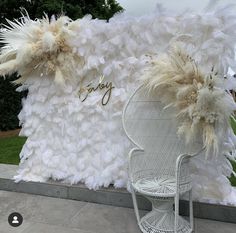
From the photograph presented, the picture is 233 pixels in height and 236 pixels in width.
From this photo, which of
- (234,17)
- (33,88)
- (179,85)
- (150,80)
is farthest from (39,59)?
(234,17)

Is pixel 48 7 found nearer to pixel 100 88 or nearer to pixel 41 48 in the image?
pixel 41 48

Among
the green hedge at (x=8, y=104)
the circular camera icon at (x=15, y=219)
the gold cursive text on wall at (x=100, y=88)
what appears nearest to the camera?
the circular camera icon at (x=15, y=219)

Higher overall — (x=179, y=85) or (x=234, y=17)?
(x=234, y=17)

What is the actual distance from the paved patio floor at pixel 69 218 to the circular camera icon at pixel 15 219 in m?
0.04

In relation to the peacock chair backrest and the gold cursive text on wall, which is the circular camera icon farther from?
the gold cursive text on wall

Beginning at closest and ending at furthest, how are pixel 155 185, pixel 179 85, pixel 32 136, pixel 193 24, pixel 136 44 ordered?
1. pixel 179 85
2. pixel 155 185
3. pixel 193 24
4. pixel 136 44
5. pixel 32 136

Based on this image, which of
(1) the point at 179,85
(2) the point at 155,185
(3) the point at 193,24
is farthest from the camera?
(3) the point at 193,24

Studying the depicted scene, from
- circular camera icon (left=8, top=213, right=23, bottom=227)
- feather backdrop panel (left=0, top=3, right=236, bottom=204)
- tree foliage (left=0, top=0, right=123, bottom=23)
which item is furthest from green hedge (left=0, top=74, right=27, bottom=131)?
circular camera icon (left=8, top=213, right=23, bottom=227)

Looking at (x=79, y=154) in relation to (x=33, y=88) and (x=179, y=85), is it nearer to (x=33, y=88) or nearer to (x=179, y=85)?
(x=33, y=88)

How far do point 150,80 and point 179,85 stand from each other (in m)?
0.28

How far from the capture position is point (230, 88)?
285 centimetres

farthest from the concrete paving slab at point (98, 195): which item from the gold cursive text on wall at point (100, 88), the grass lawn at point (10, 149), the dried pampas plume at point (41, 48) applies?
the dried pampas plume at point (41, 48)

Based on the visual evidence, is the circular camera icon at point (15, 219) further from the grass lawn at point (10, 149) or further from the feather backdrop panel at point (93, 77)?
the grass lawn at point (10, 149)

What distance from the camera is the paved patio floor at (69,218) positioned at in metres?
3.29
